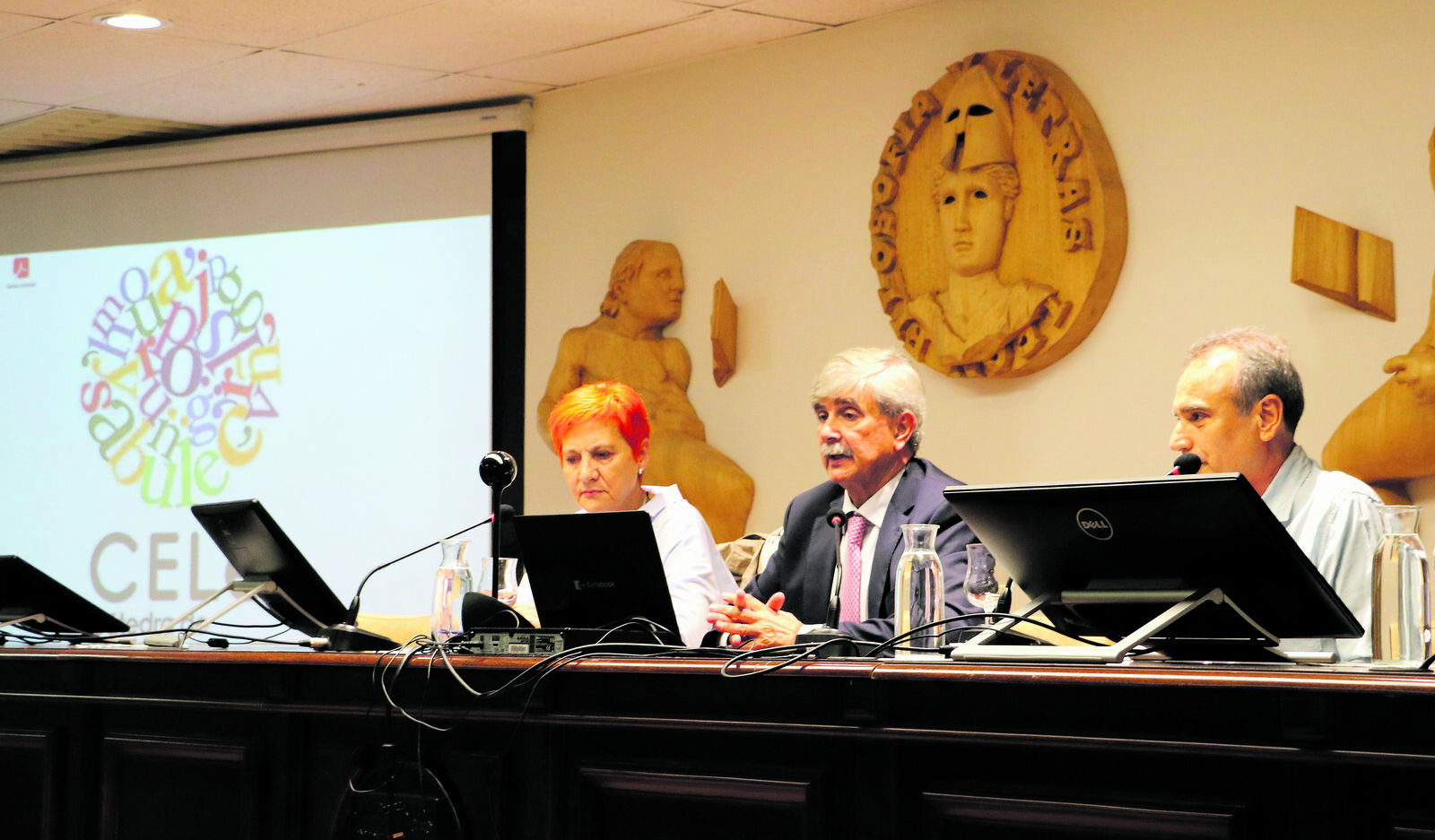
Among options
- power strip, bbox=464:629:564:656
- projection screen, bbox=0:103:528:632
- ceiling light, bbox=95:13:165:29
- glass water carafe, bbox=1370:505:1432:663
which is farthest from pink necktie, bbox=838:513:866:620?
ceiling light, bbox=95:13:165:29

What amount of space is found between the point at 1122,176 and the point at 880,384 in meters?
1.29

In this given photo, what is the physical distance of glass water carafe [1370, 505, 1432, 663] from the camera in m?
1.84

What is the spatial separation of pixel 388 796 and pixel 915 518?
3.86 ft

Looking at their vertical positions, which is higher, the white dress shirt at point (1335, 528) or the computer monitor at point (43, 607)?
the white dress shirt at point (1335, 528)

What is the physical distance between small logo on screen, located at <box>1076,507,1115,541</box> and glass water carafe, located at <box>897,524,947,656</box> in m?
0.30

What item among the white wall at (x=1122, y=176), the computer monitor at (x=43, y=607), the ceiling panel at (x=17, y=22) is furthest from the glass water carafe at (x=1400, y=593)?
the ceiling panel at (x=17, y=22)

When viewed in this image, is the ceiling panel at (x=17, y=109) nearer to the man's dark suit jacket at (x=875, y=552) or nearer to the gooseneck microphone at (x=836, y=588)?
the man's dark suit jacket at (x=875, y=552)

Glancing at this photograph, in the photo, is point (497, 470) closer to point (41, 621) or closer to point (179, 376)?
point (41, 621)

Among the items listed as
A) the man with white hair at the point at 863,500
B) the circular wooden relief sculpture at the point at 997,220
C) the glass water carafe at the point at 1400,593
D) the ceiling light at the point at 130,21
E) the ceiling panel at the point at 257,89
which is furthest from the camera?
the ceiling panel at the point at 257,89

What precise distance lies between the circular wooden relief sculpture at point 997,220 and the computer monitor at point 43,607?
7.54 feet

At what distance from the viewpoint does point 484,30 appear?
15.0ft

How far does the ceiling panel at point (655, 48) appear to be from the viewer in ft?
14.9

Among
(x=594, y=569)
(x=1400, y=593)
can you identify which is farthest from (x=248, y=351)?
(x=1400, y=593)

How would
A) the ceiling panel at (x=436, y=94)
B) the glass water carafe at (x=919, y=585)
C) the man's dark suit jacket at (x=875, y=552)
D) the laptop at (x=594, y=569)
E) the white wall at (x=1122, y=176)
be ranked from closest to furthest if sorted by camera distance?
the glass water carafe at (x=919, y=585) → the laptop at (x=594, y=569) → the man's dark suit jacket at (x=875, y=552) → the white wall at (x=1122, y=176) → the ceiling panel at (x=436, y=94)
